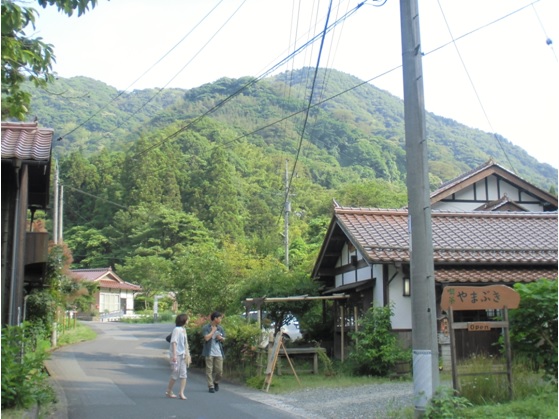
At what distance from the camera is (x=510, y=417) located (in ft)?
26.2

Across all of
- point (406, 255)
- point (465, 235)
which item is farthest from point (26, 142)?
point (465, 235)

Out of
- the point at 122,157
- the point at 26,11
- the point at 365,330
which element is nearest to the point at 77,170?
the point at 122,157

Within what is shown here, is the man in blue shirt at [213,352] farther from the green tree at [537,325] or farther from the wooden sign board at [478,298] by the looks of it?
the green tree at [537,325]

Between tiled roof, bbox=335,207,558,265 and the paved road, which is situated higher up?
tiled roof, bbox=335,207,558,265

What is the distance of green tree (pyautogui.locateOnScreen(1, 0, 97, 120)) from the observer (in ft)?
22.7

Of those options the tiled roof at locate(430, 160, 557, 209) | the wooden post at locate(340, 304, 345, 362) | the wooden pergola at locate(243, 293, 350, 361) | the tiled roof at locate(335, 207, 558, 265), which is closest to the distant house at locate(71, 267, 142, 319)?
the tiled roof at locate(430, 160, 557, 209)

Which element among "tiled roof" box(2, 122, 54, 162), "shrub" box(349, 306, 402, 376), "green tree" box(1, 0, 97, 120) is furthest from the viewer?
"shrub" box(349, 306, 402, 376)

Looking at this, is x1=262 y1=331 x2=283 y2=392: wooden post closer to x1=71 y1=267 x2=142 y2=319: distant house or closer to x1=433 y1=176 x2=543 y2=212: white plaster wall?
x1=433 y1=176 x2=543 y2=212: white plaster wall

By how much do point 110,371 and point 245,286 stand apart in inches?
235

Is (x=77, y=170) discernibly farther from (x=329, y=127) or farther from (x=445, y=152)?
(x=445, y=152)

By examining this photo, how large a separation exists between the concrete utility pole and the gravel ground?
2.04m

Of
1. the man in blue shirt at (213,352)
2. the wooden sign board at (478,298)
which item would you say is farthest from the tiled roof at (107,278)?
the wooden sign board at (478,298)

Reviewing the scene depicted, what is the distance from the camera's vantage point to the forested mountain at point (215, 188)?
105 ft

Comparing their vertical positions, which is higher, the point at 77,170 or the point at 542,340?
the point at 77,170
